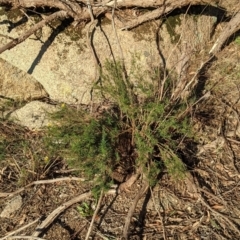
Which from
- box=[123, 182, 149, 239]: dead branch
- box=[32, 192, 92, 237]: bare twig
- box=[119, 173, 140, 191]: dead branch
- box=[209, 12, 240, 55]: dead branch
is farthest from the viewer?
box=[209, 12, 240, 55]: dead branch

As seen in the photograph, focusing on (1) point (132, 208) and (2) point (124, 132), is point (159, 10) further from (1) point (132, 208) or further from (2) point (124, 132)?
(1) point (132, 208)

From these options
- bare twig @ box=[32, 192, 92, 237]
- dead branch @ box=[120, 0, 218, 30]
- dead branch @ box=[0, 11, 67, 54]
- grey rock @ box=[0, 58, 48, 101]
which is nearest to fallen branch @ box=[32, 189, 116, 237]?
bare twig @ box=[32, 192, 92, 237]

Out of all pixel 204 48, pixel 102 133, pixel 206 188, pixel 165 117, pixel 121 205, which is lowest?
pixel 121 205

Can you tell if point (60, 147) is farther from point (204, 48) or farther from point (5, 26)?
point (204, 48)

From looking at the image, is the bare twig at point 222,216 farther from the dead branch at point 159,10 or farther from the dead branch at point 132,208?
the dead branch at point 159,10

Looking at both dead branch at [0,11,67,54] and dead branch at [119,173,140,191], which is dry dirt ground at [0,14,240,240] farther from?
dead branch at [0,11,67,54]

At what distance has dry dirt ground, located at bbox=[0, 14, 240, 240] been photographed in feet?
9.02

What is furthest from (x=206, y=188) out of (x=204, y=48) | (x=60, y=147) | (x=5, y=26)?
(x=5, y=26)

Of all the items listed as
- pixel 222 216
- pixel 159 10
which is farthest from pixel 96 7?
pixel 222 216

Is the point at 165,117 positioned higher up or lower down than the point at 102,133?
Result: higher up

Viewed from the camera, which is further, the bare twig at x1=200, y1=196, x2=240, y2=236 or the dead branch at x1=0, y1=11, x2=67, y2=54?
the dead branch at x1=0, y1=11, x2=67, y2=54

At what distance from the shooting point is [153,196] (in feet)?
9.37

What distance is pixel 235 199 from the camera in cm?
294

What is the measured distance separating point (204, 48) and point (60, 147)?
1802mm
